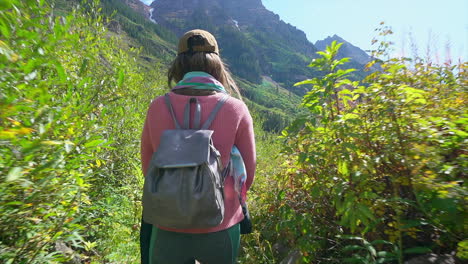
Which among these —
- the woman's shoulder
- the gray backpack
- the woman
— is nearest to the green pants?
the woman

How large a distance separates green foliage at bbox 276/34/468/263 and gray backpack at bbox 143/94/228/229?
3.44 ft

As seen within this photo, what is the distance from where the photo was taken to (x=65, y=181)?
6.03 feet

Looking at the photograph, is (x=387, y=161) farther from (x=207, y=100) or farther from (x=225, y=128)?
(x=207, y=100)

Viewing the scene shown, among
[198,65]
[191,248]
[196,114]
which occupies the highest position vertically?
[198,65]

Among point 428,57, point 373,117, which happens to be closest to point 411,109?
point 373,117

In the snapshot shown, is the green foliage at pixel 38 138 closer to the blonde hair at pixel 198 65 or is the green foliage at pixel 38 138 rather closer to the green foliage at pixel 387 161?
the blonde hair at pixel 198 65

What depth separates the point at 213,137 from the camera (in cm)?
155

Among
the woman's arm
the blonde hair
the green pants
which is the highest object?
the blonde hair

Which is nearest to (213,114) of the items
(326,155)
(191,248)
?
(191,248)

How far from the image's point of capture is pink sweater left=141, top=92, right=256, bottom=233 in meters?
1.55

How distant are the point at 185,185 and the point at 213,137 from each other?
37cm

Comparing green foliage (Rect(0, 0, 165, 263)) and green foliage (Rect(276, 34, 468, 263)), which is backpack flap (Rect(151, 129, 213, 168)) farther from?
green foliage (Rect(276, 34, 468, 263))

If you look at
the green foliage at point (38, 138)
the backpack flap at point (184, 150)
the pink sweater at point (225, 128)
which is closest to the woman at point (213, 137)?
the pink sweater at point (225, 128)

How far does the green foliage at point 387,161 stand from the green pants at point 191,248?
0.92 metres
